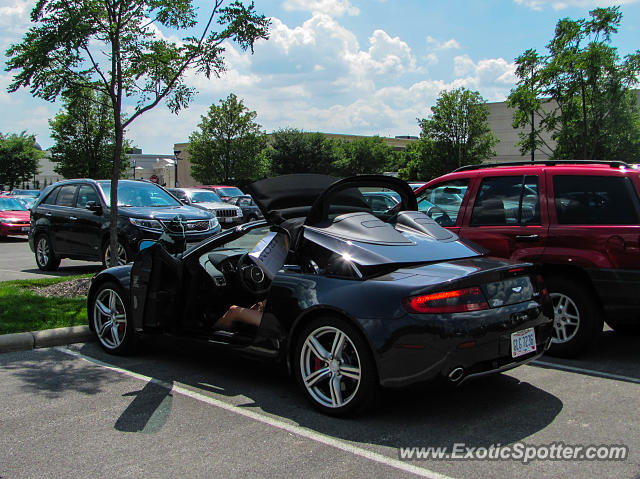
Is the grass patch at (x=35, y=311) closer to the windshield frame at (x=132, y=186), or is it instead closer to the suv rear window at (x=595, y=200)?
the windshield frame at (x=132, y=186)

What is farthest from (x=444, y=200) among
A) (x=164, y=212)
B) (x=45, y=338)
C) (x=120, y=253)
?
(x=120, y=253)

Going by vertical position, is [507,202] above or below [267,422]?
above

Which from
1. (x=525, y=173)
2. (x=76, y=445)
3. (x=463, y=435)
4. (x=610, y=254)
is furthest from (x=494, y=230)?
(x=76, y=445)

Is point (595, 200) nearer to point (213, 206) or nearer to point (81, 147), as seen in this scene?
point (213, 206)

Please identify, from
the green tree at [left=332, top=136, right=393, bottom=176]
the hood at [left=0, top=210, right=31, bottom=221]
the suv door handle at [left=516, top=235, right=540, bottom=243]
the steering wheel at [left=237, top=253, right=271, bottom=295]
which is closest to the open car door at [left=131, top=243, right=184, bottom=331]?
the steering wheel at [left=237, top=253, right=271, bottom=295]

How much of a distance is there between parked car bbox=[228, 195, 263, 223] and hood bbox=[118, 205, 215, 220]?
1300cm

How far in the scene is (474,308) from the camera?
3.89m

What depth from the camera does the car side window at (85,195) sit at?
1124 centimetres

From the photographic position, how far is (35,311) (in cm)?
704

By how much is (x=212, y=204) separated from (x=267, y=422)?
17434 millimetres

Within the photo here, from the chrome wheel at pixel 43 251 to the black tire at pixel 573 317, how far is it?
9.73 m

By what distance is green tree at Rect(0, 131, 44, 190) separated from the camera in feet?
196

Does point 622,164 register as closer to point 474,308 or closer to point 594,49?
point 474,308

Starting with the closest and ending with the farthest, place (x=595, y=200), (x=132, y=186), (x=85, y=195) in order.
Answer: (x=595, y=200), (x=85, y=195), (x=132, y=186)
